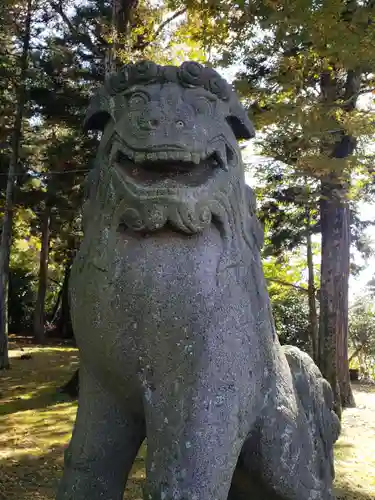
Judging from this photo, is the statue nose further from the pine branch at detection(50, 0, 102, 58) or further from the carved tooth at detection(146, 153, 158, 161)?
the pine branch at detection(50, 0, 102, 58)

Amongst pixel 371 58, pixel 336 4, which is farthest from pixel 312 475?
pixel 371 58

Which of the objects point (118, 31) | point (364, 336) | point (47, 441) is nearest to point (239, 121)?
point (47, 441)

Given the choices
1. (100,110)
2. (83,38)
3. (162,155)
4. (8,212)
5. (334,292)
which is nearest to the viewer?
(162,155)

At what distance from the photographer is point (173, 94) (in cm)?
196

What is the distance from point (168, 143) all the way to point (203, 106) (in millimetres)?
242

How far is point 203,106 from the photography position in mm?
1976

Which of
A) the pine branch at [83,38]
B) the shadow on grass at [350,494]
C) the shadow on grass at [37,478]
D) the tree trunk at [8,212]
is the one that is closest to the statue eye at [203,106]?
the shadow on grass at [37,478]

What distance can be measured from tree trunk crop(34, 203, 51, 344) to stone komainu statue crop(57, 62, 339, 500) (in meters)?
13.4

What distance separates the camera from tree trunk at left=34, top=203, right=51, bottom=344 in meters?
15.5

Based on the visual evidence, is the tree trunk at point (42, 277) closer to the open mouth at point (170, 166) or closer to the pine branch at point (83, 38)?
the pine branch at point (83, 38)

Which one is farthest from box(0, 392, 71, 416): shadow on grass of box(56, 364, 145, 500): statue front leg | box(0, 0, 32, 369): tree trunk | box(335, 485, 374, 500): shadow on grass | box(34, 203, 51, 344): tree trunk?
box(34, 203, 51, 344): tree trunk

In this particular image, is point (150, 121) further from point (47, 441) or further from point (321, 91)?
point (321, 91)

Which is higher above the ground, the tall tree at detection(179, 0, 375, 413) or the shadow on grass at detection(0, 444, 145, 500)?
the tall tree at detection(179, 0, 375, 413)

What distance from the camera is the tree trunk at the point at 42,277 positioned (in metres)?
15.5
